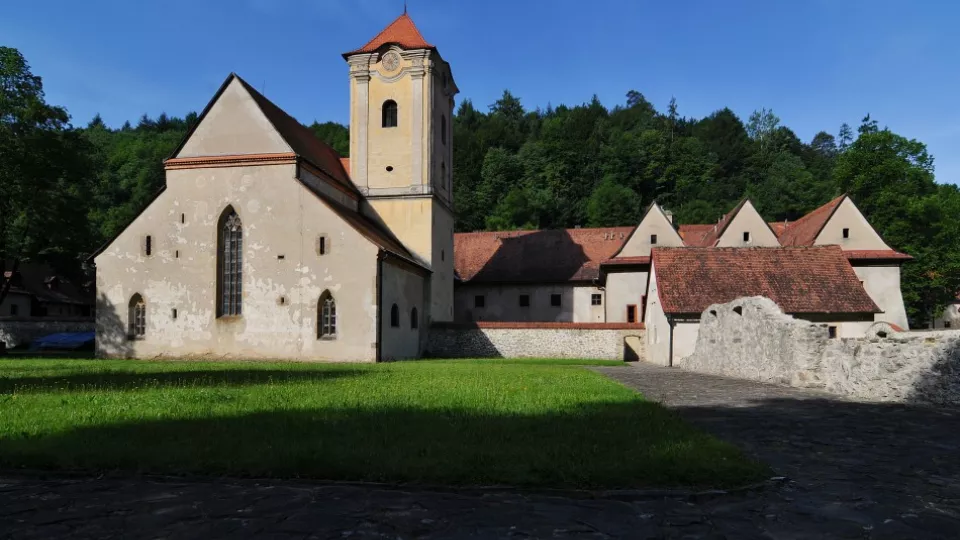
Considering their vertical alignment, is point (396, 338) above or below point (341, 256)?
below

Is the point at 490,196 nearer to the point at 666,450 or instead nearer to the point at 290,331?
the point at 290,331

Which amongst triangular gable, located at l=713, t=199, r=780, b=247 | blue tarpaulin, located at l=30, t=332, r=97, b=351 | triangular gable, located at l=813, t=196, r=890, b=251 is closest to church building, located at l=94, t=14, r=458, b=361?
blue tarpaulin, located at l=30, t=332, r=97, b=351

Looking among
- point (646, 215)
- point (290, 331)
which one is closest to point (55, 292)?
point (290, 331)

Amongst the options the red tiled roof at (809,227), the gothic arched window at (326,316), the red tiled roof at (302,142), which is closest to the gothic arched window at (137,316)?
the gothic arched window at (326,316)

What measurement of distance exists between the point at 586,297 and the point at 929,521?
34933mm

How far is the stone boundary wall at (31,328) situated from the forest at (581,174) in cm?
364

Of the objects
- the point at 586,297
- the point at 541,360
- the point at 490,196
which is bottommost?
the point at 541,360

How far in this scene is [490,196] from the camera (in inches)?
3012

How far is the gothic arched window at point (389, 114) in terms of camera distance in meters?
33.0

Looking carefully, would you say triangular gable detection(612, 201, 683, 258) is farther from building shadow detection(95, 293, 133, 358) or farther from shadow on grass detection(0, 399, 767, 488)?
shadow on grass detection(0, 399, 767, 488)

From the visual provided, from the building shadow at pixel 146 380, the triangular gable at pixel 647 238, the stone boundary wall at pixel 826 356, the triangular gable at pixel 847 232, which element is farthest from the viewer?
the triangular gable at pixel 647 238

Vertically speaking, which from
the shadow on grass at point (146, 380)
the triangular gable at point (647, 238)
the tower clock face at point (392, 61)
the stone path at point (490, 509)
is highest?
the tower clock face at point (392, 61)

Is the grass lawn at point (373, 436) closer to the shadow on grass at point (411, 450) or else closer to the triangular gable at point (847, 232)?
the shadow on grass at point (411, 450)

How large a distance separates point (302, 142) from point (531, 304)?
686 inches
